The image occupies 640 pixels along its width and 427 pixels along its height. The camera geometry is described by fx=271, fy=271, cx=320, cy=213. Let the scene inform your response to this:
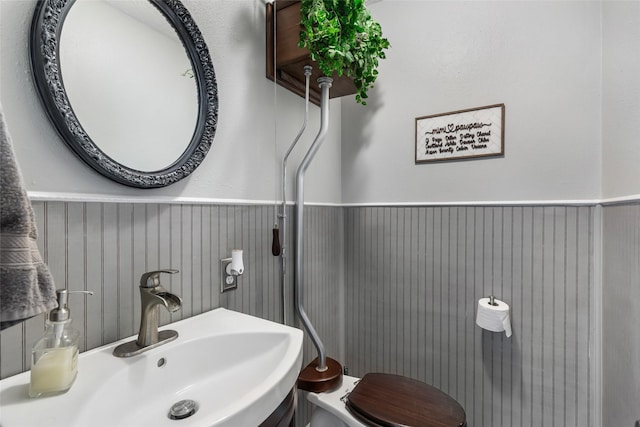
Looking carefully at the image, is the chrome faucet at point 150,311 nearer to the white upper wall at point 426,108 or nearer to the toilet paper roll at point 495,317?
the white upper wall at point 426,108

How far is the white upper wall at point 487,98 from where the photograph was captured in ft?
3.96

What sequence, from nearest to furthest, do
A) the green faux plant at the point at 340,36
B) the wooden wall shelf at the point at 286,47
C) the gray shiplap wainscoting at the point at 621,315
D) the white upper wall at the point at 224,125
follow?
the white upper wall at the point at 224,125 < the gray shiplap wainscoting at the point at 621,315 < the green faux plant at the point at 340,36 < the wooden wall shelf at the point at 286,47

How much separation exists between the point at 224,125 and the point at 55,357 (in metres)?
0.80

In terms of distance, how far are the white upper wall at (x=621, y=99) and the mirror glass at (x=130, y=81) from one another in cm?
148

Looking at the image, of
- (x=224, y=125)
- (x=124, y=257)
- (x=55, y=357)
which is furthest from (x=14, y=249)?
(x=224, y=125)

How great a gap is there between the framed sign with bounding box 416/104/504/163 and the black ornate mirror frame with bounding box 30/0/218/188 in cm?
111

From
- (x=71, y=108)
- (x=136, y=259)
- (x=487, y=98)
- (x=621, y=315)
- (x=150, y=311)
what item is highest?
(x=487, y=98)

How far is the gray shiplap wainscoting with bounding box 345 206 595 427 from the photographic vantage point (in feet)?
4.00

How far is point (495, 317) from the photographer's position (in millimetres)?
1228

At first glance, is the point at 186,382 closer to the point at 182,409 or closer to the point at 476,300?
the point at 182,409

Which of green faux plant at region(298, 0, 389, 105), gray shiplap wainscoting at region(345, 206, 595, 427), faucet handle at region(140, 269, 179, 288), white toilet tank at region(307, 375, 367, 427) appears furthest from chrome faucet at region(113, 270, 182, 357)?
gray shiplap wainscoting at region(345, 206, 595, 427)

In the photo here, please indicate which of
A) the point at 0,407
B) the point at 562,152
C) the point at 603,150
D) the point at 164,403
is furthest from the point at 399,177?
the point at 0,407

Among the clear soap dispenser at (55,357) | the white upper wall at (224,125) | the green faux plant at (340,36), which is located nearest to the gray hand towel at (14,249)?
the clear soap dispenser at (55,357)

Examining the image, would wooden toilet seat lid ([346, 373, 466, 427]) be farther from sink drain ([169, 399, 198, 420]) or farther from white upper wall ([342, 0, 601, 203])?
white upper wall ([342, 0, 601, 203])
